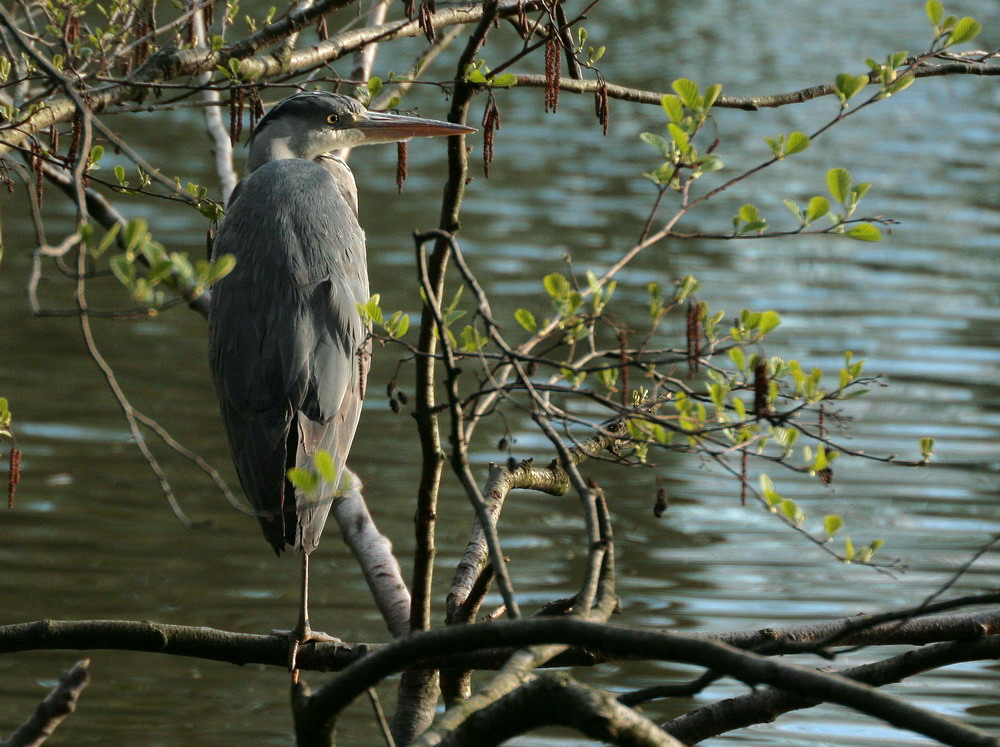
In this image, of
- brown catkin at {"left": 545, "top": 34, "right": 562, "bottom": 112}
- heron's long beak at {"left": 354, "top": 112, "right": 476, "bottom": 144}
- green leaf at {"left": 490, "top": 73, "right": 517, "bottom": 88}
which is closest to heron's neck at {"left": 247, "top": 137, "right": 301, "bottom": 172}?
heron's long beak at {"left": 354, "top": 112, "right": 476, "bottom": 144}

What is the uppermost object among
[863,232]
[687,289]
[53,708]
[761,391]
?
[863,232]

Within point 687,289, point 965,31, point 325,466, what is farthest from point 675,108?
point 325,466

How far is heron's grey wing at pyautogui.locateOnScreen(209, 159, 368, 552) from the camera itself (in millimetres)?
3451

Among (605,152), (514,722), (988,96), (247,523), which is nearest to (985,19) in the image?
(988,96)

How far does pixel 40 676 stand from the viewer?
523 cm

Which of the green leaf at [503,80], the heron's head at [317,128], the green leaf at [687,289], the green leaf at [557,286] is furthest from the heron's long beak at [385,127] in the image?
the green leaf at [557,286]

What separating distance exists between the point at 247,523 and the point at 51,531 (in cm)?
93

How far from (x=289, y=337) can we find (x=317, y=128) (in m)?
1.34

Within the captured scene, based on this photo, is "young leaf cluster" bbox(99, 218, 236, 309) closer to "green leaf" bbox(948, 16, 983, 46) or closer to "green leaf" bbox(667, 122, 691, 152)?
"green leaf" bbox(667, 122, 691, 152)

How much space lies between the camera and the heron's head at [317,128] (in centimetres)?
464

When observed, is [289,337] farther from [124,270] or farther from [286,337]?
[124,270]

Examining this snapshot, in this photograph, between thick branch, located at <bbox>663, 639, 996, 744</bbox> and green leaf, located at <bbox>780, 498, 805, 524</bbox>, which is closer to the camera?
green leaf, located at <bbox>780, 498, 805, 524</bbox>

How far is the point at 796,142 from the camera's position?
7.97 ft

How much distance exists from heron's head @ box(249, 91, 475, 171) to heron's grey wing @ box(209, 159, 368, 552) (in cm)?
55
